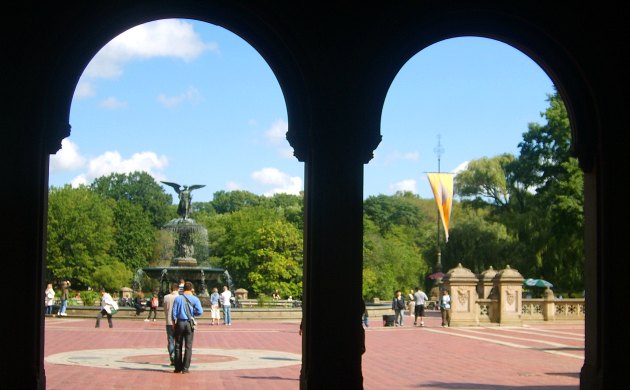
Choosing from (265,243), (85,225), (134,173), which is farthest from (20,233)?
(134,173)

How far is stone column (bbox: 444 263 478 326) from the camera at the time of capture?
28.4 meters

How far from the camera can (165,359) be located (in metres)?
15.7

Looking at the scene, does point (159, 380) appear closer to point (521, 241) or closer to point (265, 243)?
point (521, 241)

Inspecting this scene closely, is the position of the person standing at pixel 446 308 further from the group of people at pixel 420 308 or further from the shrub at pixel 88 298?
the shrub at pixel 88 298

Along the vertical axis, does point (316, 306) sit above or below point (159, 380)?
above

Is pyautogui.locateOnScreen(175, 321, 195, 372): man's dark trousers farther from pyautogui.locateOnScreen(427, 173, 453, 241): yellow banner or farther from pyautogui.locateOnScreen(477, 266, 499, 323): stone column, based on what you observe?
pyautogui.locateOnScreen(427, 173, 453, 241): yellow banner

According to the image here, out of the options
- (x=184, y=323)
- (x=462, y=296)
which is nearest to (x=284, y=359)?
(x=184, y=323)

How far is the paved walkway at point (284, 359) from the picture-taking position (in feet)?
40.3

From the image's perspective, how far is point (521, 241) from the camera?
46.7 metres

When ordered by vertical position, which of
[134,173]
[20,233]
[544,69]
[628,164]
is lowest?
[20,233]

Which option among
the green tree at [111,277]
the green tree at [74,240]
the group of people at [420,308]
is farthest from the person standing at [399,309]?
the green tree at [74,240]

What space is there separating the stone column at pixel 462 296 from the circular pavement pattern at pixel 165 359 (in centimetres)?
1196

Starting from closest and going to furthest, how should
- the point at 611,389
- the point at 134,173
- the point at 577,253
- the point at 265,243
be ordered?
the point at 611,389 < the point at 577,253 < the point at 265,243 < the point at 134,173

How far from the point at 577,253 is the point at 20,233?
34.5 meters
